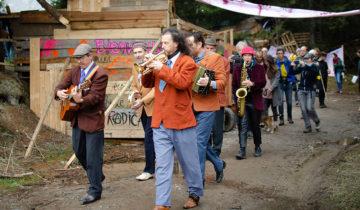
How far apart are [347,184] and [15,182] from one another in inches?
194

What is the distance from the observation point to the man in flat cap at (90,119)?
182 inches

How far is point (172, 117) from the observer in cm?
406

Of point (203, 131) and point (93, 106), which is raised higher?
point (93, 106)

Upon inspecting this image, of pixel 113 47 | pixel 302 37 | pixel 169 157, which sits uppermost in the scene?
pixel 302 37

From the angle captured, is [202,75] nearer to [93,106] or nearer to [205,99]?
[205,99]

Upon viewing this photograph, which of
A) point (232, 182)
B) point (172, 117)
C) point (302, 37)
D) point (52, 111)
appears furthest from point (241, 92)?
point (302, 37)

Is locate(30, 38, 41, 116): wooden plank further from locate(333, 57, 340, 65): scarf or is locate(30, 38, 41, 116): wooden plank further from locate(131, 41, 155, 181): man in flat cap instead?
locate(333, 57, 340, 65): scarf

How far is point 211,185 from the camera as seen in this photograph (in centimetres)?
540

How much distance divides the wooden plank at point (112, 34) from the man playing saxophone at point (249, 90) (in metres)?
2.95

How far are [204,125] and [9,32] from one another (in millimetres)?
9653

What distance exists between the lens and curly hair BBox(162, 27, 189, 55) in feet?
13.5

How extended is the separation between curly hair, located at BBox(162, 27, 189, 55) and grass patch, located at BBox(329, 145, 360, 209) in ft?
8.47

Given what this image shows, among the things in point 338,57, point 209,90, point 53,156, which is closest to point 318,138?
point 209,90

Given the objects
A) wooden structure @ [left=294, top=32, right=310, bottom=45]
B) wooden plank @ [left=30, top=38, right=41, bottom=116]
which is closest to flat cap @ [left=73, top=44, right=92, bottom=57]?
wooden plank @ [left=30, top=38, right=41, bottom=116]
